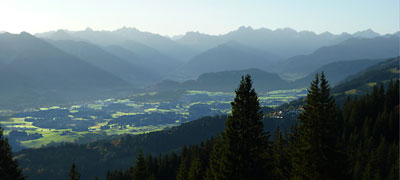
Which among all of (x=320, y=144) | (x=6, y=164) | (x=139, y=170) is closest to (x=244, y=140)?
(x=320, y=144)

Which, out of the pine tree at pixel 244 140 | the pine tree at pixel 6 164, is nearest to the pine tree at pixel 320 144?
the pine tree at pixel 244 140

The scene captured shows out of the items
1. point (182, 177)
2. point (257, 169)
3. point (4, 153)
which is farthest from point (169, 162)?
point (257, 169)

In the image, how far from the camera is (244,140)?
109ft

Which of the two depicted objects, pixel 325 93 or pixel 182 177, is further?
pixel 182 177

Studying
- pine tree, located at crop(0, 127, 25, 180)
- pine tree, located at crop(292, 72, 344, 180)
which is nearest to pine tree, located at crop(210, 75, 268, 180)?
pine tree, located at crop(292, 72, 344, 180)

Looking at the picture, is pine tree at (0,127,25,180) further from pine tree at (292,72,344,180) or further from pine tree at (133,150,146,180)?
pine tree at (292,72,344,180)

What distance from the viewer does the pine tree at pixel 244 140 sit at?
1312 inches

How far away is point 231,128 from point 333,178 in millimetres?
9452

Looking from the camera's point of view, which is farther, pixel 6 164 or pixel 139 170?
pixel 139 170

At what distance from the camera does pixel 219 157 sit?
119 ft

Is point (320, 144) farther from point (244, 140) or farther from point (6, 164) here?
point (6, 164)

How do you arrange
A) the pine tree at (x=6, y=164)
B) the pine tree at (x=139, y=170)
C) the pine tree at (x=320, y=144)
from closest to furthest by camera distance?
the pine tree at (x=320, y=144), the pine tree at (x=6, y=164), the pine tree at (x=139, y=170)

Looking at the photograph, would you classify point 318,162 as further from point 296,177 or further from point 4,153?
point 4,153

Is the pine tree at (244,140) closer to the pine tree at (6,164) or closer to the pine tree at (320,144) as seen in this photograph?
the pine tree at (320,144)
